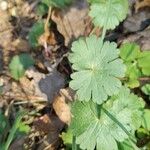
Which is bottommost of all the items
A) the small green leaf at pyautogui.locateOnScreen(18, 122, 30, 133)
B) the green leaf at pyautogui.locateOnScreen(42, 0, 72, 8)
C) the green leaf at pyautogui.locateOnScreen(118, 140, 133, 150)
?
the green leaf at pyautogui.locateOnScreen(118, 140, 133, 150)

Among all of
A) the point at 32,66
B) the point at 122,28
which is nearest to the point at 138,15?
the point at 122,28

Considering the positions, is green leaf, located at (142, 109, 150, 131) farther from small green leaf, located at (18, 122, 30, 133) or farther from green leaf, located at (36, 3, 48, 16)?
green leaf, located at (36, 3, 48, 16)

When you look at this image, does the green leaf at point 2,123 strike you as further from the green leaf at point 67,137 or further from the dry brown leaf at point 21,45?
the dry brown leaf at point 21,45

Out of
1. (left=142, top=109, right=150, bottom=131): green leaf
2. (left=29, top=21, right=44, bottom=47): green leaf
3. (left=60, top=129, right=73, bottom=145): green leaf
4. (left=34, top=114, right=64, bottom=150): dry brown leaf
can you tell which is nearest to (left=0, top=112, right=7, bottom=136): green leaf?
(left=34, top=114, right=64, bottom=150): dry brown leaf

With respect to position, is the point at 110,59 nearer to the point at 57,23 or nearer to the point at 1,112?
the point at 1,112

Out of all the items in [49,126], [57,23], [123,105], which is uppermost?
[57,23]

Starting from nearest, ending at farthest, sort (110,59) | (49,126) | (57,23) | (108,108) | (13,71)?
(110,59), (108,108), (49,126), (13,71), (57,23)

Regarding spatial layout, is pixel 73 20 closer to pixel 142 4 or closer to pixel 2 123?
pixel 142 4
